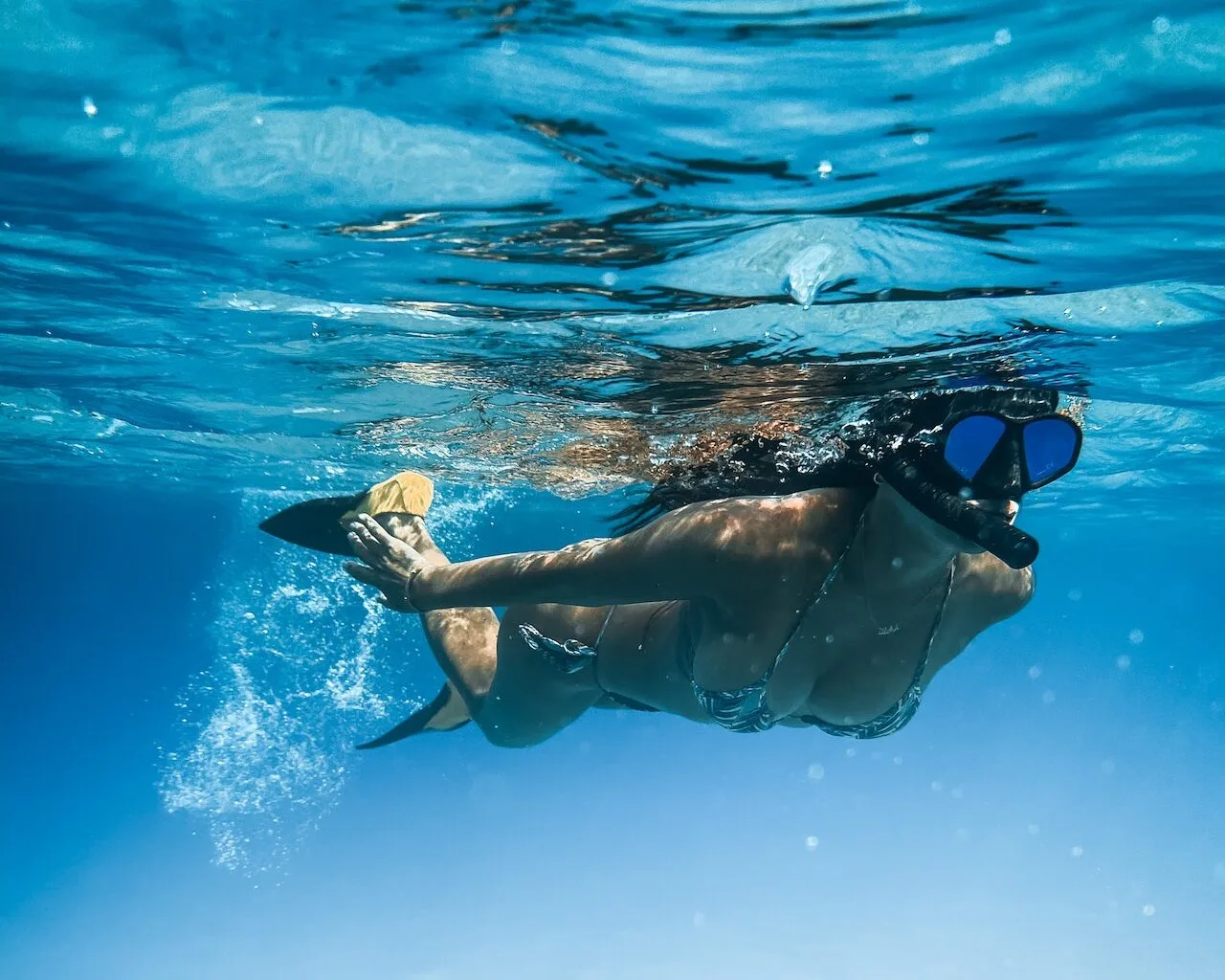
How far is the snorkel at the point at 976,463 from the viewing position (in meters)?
4.25

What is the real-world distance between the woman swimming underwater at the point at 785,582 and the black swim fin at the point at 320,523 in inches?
1.4

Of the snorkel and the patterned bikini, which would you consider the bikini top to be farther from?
the snorkel

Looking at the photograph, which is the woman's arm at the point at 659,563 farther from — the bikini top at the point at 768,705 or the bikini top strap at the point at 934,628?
the bikini top strap at the point at 934,628

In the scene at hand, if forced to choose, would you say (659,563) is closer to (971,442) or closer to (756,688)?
(756,688)

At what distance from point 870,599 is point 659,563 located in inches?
60.1

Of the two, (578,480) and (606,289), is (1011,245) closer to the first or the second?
(606,289)

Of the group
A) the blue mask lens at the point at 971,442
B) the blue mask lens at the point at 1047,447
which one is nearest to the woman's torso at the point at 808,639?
the blue mask lens at the point at 971,442

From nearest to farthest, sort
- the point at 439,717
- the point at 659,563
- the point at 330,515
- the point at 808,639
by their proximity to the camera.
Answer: the point at 659,563
the point at 808,639
the point at 330,515
the point at 439,717

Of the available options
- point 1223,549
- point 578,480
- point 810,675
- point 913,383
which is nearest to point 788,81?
point 810,675

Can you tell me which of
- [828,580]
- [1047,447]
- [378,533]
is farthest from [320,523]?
[1047,447]

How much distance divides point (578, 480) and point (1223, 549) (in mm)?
32409

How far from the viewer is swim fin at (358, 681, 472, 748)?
7.71 m

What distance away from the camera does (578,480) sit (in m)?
18.8

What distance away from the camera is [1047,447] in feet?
15.3
